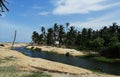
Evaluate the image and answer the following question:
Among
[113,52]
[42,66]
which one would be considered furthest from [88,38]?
[42,66]

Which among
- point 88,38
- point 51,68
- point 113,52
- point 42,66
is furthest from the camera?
point 88,38

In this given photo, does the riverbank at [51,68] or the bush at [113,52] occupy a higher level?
the riverbank at [51,68]

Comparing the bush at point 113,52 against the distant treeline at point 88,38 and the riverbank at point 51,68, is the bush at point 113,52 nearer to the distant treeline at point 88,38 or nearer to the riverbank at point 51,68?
the distant treeline at point 88,38

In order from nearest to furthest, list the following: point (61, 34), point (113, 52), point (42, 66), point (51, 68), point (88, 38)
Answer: point (51, 68) < point (42, 66) < point (113, 52) < point (88, 38) < point (61, 34)

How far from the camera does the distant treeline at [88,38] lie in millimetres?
115875

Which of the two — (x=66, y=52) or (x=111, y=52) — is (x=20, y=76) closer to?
(x=111, y=52)

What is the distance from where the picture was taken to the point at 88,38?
512ft

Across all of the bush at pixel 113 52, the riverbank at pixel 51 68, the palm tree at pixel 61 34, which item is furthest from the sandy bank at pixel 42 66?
the palm tree at pixel 61 34

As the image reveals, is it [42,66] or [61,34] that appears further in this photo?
[61,34]

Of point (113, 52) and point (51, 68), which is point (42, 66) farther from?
point (113, 52)

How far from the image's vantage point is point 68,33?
173m

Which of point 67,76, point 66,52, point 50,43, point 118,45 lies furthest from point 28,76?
point 50,43

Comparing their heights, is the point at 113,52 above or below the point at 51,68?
below

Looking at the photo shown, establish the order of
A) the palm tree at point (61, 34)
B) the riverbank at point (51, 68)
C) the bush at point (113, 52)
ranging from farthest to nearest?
the palm tree at point (61, 34) < the bush at point (113, 52) < the riverbank at point (51, 68)
